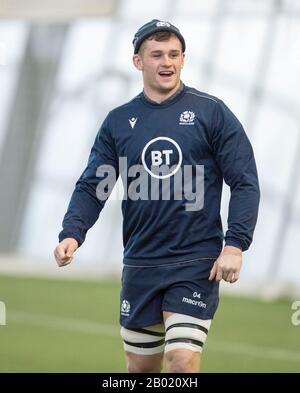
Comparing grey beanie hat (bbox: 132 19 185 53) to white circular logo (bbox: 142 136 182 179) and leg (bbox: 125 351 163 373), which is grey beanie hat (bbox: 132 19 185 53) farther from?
leg (bbox: 125 351 163 373)

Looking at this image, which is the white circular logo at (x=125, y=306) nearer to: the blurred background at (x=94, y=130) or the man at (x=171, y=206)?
the man at (x=171, y=206)

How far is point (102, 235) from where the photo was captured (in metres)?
13.4

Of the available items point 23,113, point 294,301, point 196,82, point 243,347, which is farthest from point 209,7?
point 243,347

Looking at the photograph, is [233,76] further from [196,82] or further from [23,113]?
[23,113]

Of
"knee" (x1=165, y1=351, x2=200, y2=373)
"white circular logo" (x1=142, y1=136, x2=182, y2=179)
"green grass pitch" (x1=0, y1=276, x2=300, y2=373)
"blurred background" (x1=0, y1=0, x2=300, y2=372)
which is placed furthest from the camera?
"blurred background" (x1=0, y1=0, x2=300, y2=372)

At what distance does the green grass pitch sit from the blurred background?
0.02 meters

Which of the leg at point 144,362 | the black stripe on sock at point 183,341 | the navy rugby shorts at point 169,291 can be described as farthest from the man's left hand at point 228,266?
the leg at point 144,362

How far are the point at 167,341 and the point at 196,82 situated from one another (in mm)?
9014

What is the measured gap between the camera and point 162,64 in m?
4.12

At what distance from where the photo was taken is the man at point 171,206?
13.2 feet

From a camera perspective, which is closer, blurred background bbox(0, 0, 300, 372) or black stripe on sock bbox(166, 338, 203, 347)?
black stripe on sock bbox(166, 338, 203, 347)

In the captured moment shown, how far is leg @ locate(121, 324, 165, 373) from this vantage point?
4.21 metres

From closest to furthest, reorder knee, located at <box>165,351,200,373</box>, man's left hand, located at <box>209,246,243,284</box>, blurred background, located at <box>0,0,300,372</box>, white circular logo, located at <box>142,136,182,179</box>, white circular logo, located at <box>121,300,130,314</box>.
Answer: man's left hand, located at <box>209,246,243,284</box> → knee, located at <box>165,351,200,373</box> → white circular logo, located at <box>142,136,182,179</box> → white circular logo, located at <box>121,300,130,314</box> → blurred background, located at <box>0,0,300,372</box>

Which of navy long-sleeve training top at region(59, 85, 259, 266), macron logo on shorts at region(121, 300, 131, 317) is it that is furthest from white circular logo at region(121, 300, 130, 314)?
navy long-sleeve training top at region(59, 85, 259, 266)
